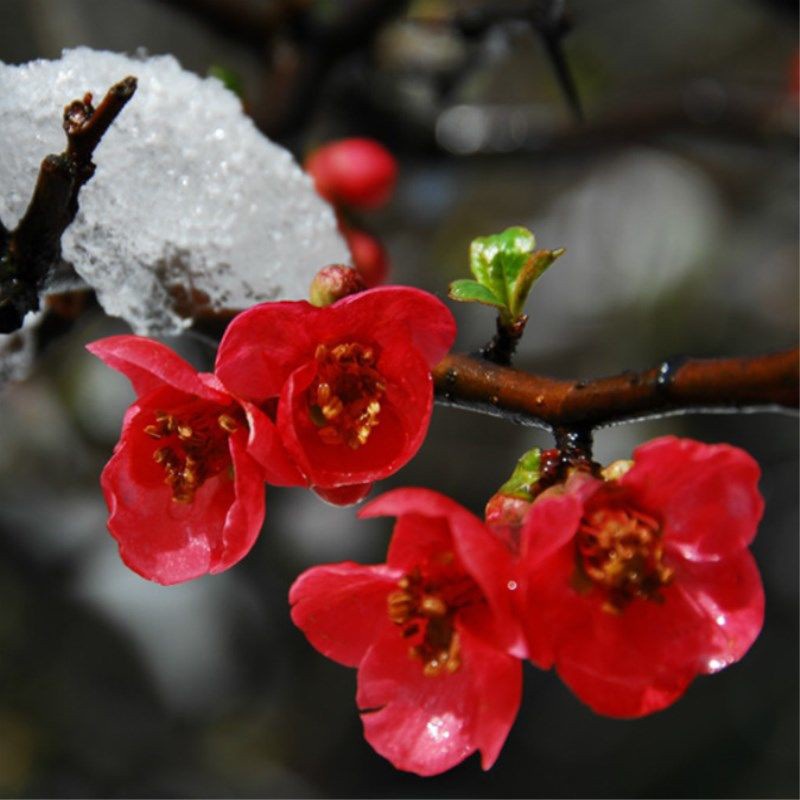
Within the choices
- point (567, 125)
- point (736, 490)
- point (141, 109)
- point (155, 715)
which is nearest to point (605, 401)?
point (736, 490)

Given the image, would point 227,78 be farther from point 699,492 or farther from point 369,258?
point 699,492

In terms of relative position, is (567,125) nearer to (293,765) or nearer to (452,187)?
(452,187)

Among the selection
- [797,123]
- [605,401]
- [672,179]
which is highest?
[605,401]

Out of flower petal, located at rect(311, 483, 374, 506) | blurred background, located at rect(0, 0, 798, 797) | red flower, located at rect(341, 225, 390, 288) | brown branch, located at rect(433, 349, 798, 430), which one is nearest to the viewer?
brown branch, located at rect(433, 349, 798, 430)

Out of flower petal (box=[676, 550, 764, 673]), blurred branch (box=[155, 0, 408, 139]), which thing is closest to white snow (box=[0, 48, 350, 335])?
flower petal (box=[676, 550, 764, 673])

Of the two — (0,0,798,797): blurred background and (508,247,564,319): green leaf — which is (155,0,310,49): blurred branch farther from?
(508,247,564,319): green leaf

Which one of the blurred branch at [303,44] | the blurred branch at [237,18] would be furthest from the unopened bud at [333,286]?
the blurred branch at [237,18]

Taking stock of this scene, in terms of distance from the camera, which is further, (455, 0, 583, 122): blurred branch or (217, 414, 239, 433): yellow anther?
(455, 0, 583, 122): blurred branch
